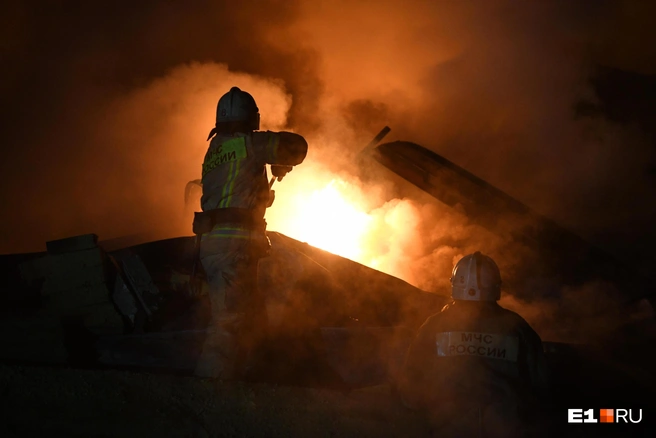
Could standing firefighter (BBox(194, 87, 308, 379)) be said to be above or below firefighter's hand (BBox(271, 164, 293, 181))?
below

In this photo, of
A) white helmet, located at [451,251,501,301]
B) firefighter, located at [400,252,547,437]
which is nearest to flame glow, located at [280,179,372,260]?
white helmet, located at [451,251,501,301]

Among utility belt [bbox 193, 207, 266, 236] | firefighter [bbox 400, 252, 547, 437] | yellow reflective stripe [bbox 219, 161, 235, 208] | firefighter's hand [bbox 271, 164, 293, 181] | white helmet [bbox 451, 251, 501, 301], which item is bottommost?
firefighter [bbox 400, 252, 547, 437]

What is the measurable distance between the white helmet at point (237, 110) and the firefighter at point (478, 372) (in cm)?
162

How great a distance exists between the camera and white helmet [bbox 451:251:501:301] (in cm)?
333

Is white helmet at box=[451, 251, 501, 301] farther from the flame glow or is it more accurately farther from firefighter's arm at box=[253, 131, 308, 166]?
the flame glow

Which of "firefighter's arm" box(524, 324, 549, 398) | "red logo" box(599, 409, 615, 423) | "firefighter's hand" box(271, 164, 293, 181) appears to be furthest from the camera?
"firefighter's hand" box(271, 164, 293, 181)

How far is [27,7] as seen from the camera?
9172mm

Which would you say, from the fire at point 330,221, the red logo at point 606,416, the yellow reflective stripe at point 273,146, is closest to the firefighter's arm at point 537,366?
the red logo at point 606,416

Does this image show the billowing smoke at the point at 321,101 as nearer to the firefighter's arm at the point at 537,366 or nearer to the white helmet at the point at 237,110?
the white helmet at the point at 237,110

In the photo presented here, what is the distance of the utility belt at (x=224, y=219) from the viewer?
3824 mm

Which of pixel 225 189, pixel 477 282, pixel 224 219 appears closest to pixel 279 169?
pixel 225 189

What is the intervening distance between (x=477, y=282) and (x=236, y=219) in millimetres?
1411

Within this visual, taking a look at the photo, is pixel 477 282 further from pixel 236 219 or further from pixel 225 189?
pixel 225 189

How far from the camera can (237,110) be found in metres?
3.88
